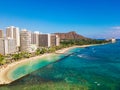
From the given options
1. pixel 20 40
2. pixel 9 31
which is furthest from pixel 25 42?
pixel 9 31

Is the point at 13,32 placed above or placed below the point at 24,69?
above

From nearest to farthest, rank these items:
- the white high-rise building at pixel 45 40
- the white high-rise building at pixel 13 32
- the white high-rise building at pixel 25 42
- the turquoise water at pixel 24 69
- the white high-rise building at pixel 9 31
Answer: the turquoise water at pixel 24 69 → the white high-rise building at pixel 25 42 → the white high-rise building at pixel 13 32 → the white high-rise building at pixel 9 31 → the white high-rise building at pixel 45 40

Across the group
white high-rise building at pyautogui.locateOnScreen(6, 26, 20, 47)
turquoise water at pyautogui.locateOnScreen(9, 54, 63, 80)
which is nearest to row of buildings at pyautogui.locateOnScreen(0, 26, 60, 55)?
white high-rise building at pyautogui.locateOnScreen(6, 26, 20, 47)

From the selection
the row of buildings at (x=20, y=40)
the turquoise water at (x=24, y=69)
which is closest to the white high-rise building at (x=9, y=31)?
the row of buildings at (x=20, y=40)

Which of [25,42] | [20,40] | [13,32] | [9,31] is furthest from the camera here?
[9,31]

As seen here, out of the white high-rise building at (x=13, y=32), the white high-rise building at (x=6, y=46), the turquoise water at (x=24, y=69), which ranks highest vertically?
the white high-rise building at (x=13, y=32)

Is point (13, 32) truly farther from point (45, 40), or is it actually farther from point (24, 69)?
point (24, 69)

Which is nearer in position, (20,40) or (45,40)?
(20,40)

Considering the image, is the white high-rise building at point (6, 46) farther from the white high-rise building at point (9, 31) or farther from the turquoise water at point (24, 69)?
the turquoise water at point (24, 69)
